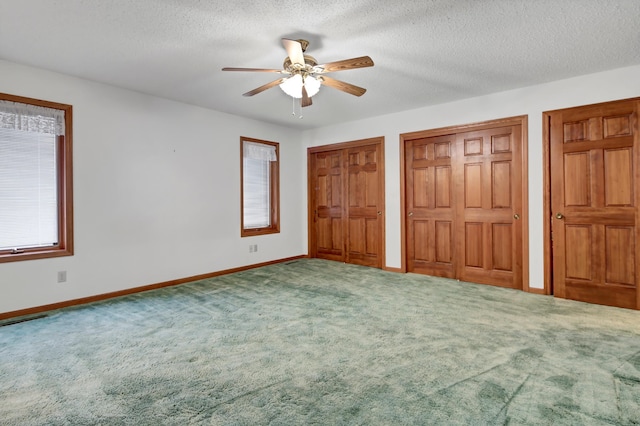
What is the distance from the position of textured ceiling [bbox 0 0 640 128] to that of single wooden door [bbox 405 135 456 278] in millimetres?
1080

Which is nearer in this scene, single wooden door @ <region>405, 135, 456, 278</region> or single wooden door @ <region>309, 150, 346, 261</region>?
single wooden door @ <region>405, 135, 456, 278</region>

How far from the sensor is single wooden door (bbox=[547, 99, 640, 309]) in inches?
136

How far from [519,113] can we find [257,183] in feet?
13.1

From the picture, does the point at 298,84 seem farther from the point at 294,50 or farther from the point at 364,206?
the point at 364,206

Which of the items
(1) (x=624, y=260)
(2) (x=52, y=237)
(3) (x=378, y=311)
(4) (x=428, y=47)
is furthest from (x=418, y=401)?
(2) (x=52, y=237)

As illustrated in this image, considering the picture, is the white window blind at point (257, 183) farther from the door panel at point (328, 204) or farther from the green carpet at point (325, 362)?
the green carpet at point (325, 362)

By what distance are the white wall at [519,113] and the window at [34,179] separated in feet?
13.3

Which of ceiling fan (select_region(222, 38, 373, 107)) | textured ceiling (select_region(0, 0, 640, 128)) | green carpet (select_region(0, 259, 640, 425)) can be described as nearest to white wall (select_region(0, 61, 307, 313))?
textured ceiling (select_region(0, 0, 640, 128))

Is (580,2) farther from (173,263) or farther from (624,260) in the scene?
(173,263)

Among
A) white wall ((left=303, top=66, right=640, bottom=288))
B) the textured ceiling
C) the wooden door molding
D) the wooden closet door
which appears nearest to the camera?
the textured ceiling

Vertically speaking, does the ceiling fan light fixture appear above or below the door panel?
above

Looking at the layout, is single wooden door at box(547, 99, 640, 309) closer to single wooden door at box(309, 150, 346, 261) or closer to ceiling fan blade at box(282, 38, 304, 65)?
ceiling fan blade at box(282, 38, 304, 65)

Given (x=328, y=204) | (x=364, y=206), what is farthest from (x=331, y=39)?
(x=328, y=204)

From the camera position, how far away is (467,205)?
15.1 feet
